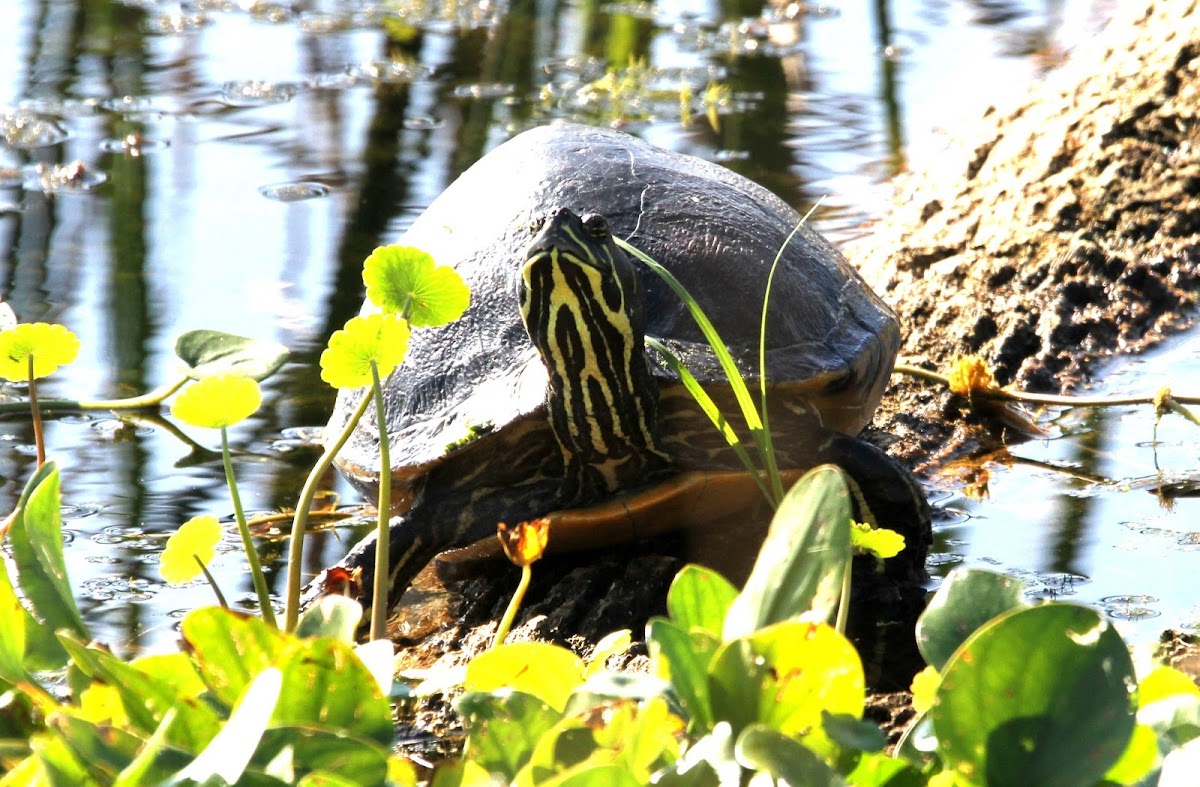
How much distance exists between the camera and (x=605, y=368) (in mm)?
2453

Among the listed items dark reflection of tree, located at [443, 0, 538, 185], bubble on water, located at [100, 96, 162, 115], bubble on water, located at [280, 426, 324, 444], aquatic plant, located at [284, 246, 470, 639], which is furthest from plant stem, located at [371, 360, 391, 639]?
bubble on water, located at [100, 96, 162, 115]

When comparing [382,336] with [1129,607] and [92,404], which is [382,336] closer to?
[1129,607]

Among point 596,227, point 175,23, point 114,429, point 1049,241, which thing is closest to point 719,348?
point 596,227

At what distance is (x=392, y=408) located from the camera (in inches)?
112

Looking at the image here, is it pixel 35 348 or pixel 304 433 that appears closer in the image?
pixel 35 348

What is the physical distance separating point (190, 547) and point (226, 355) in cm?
41

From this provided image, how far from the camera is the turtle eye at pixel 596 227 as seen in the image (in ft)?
7.91

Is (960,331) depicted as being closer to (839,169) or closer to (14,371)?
(839,169)

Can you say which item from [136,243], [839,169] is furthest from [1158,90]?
[136,243]

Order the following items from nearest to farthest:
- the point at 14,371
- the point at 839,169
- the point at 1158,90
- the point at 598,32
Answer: the point at 14,371, the point at 1158,90, the point at 839,169, the point at 598,32

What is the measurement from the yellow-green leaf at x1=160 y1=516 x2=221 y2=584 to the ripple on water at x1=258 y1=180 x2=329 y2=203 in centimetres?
338

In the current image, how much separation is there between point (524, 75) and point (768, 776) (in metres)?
5.71

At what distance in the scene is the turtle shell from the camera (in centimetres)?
267

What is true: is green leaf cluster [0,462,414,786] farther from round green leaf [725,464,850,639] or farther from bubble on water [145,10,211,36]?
bubble on water [145,10,211,36]
